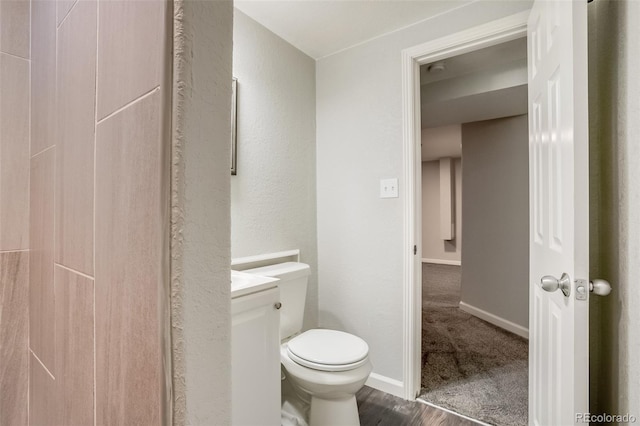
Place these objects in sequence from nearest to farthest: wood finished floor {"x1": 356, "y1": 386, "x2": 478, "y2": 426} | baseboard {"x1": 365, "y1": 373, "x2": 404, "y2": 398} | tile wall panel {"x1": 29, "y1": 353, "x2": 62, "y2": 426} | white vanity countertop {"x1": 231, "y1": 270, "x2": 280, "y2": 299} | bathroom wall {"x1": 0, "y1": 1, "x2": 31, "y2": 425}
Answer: tile wall panel {"x1": 29, "y1": 353, "x2": 62, "y2": 426} → bathroom wall {"x1": 0, "y1": 1, "x2": 31, "y2": 425} → white vanity countertop {"x1": 231, "y1": 270, "x2": 280, "y2": 299} → wood finished floor {"x1": 356, "y1": 386, "x2": 478, "y2": 426} → baseboard {"x1": 365, "y1": 373, "x2": 404, "y2": 398}

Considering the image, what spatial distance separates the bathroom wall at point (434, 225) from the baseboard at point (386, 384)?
17.4 feet

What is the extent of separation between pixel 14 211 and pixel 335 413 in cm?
145

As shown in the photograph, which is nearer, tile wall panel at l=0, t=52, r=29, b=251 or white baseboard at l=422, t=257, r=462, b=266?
tile wall panel at l=0, t=52, r=29, b=251

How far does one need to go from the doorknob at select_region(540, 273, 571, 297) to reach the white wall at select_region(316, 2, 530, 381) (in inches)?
36.5

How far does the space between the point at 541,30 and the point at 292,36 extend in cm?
136

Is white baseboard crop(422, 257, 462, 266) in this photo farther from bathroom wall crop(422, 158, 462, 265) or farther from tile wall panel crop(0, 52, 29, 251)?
tile wall panel crop(0, 52, 29, 251)

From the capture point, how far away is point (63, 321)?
24.9 inches

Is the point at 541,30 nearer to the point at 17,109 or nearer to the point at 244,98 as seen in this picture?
the point at 244,98

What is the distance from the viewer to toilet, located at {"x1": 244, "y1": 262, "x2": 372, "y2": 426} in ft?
4.58

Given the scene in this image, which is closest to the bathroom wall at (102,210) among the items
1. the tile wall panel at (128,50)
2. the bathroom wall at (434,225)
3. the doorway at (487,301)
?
the tile wall panel at (128,50)

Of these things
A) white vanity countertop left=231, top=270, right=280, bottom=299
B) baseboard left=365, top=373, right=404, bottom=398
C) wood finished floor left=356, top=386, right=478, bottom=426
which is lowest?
wood finished floor left=356, top=386, right=478, bottom=426

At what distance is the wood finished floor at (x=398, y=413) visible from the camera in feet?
5.46

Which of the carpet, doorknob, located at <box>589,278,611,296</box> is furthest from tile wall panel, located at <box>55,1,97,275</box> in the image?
the carpet

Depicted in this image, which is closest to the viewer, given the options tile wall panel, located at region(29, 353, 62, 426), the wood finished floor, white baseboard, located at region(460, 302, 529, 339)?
tile wall panel, located at region(29, 353, 62, 426)
